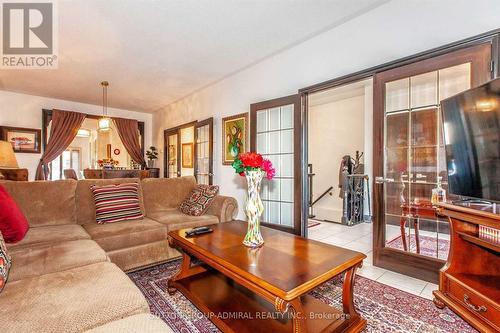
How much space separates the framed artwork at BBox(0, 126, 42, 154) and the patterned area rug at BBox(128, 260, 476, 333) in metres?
5.01

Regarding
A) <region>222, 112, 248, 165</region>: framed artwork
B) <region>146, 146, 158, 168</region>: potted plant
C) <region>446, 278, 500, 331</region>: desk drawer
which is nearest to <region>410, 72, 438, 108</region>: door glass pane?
<region>446, 278, 500, 331</region>: desk drawer

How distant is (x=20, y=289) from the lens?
119cm

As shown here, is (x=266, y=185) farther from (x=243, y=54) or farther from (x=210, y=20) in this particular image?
(x=210, y=20)

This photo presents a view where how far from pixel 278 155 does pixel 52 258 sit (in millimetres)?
2793

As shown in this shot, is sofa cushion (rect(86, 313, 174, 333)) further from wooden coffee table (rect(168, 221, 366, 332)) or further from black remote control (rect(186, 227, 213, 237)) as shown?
black remote control (rect(186, 227, 213, 237))

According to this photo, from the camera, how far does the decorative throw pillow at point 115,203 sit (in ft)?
8.52

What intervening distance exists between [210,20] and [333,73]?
1.54m

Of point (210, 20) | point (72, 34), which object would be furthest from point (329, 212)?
point (72, 34)

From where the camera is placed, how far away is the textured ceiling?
2.56 m

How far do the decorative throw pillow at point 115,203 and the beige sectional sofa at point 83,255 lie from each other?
0.11m

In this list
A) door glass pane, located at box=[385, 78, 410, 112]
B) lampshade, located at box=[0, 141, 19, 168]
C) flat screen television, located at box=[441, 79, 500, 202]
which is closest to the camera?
flat screen television, located at box=[441, 79, 500, 202]

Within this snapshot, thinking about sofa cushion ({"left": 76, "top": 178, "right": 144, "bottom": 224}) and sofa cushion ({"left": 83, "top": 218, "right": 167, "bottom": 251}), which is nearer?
sofa cushion ({"left": 83, "top": 218, "right": 167, "bottom": 251})

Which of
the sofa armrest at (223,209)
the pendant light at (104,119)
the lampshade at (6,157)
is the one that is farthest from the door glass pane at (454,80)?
the pendant light at (104,119)

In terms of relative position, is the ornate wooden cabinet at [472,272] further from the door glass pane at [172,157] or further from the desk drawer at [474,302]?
the door glass pane at [172,157]
